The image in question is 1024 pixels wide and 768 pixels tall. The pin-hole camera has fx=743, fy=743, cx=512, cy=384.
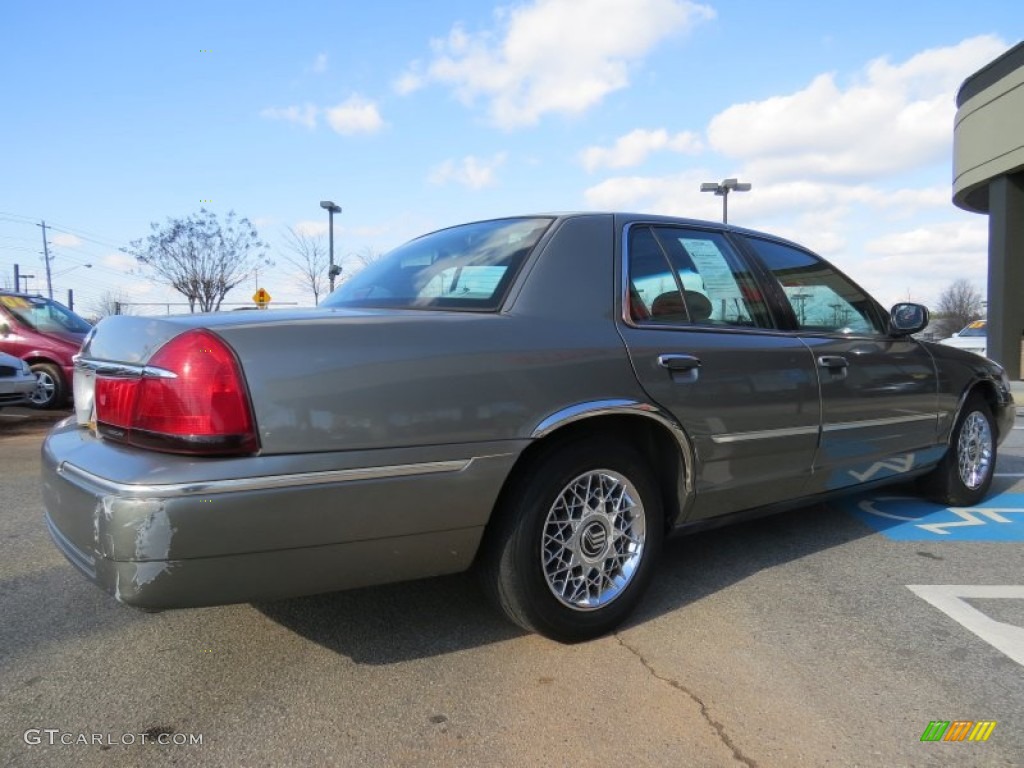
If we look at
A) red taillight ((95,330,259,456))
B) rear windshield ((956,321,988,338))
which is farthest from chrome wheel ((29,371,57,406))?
A: rear windshield ((956,321,988,338))

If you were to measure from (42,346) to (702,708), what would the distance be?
10856 millimetres

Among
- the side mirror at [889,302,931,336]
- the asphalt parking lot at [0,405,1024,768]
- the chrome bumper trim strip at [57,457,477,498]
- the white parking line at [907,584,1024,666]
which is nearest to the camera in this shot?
the chrome bumper trim strip at [57,457,477,498]

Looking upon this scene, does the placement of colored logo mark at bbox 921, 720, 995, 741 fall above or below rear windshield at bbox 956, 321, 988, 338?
Result: below

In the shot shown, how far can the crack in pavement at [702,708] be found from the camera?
210 cm

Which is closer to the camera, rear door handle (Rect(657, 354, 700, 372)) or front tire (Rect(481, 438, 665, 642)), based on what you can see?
front tire (Rect(481, 438, 665, 642))

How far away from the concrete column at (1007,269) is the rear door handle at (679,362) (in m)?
17.9

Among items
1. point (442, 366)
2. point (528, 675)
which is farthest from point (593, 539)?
point (442, 366)

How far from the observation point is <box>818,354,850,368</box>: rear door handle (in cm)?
362

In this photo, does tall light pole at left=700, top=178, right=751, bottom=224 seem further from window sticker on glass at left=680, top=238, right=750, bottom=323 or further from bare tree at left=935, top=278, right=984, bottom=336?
bare tree at left=935, top=278, right=984, bottom=336

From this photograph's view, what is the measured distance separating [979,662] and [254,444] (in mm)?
2639

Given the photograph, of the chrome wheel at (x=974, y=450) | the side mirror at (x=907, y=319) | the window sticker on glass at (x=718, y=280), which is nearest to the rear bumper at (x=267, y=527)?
the window sticker on glass at (x=718, y=280)

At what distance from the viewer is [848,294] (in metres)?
4.16

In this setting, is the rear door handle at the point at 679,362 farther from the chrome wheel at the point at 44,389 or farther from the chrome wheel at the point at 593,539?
the chrome wheel at the point at 44,389

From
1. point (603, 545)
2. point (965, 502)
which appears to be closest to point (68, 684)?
point (603, 545)
